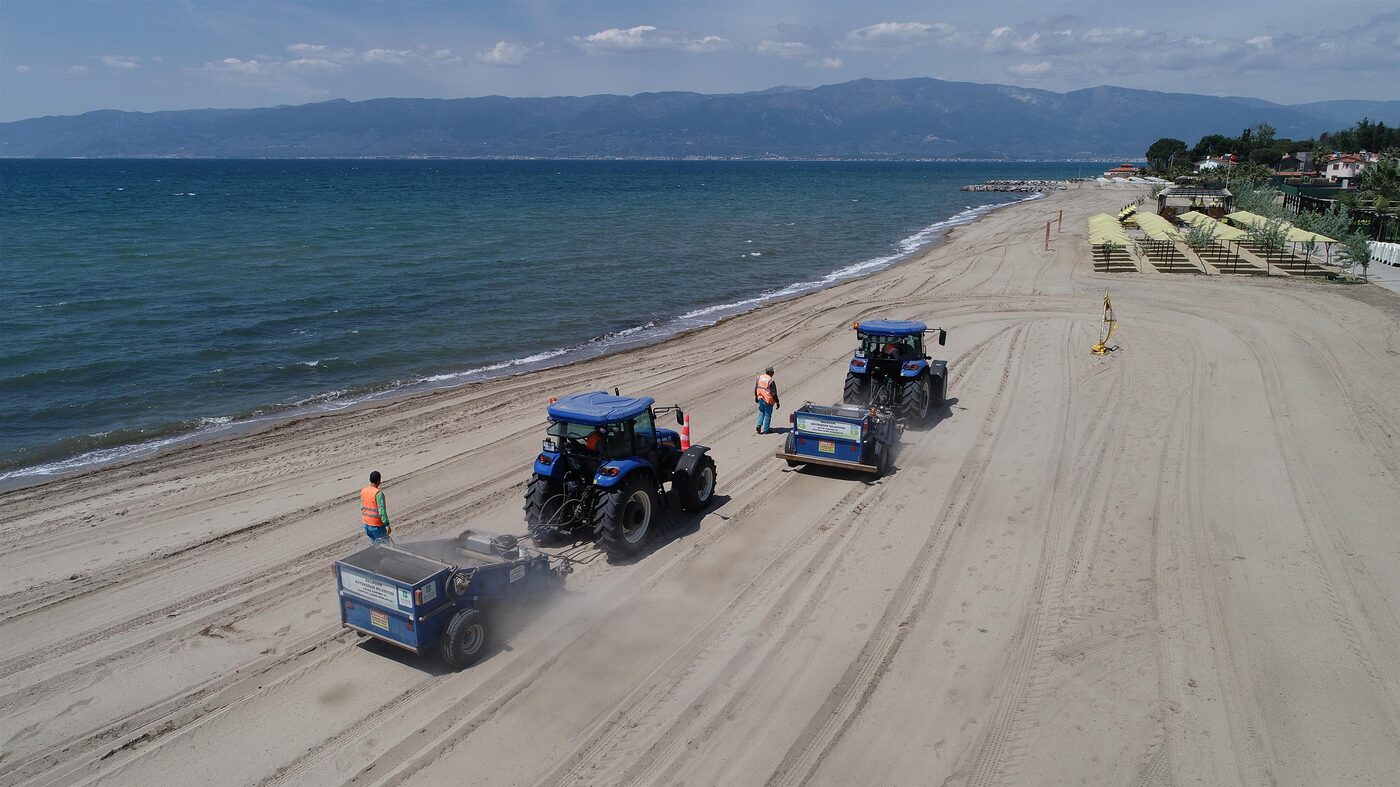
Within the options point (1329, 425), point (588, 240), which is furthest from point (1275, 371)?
point (588, 240)

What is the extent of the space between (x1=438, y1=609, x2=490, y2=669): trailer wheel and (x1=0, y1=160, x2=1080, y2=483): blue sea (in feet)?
42.4

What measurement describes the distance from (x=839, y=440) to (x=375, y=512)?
712 cm

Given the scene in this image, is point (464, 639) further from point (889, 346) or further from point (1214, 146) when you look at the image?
point (1214, 146)

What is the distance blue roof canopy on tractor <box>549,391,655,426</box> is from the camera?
10.4 m

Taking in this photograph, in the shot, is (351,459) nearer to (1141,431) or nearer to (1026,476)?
(1026,476)

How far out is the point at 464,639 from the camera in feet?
27.4

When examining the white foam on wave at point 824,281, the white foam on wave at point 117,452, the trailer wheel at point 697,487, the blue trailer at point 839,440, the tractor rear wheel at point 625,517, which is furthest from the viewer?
the white foam on wave at point 824,281

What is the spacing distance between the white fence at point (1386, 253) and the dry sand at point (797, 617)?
914 inches

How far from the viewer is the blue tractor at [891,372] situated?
1582cm

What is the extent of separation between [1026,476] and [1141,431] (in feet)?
12.2

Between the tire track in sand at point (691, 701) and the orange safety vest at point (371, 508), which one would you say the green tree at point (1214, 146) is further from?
the orange safety vest at point (371, 508)

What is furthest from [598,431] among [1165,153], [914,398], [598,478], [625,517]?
[1165,153]

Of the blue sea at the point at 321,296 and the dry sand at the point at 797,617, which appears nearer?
the dry sand at the point at 797,617

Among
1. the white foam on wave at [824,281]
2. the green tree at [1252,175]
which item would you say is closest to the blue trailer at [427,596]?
the white foam on wave at [824,281]
